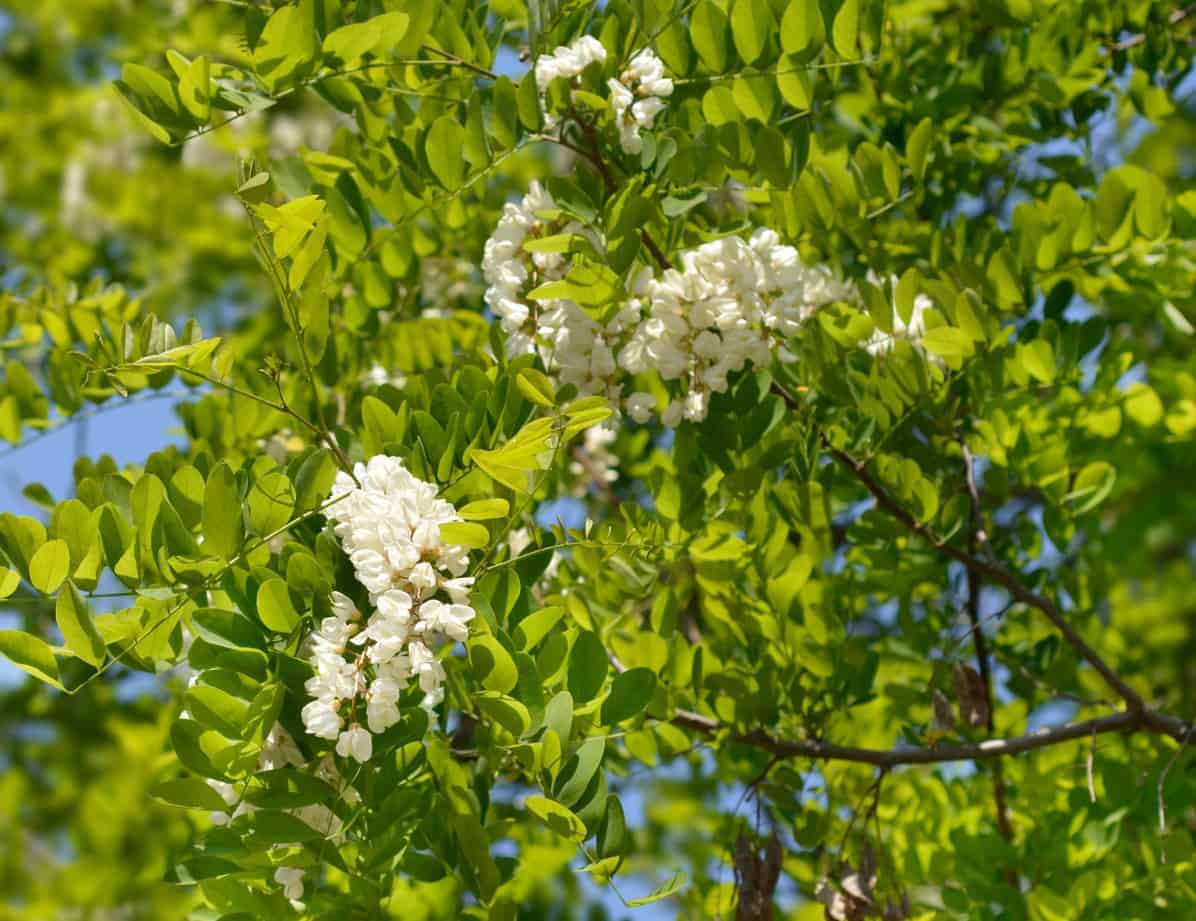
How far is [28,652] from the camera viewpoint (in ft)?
2.89

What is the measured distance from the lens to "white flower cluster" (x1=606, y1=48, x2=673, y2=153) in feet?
3.49

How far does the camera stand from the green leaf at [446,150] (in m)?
1.10

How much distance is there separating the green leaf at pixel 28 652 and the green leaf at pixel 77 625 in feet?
0.09

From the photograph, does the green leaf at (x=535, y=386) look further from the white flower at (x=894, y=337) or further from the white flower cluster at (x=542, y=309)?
the white flower at (x=894, y=337)

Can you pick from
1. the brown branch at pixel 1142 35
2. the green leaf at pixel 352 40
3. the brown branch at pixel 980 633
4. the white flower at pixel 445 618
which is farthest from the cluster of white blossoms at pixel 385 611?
the brown branch at pixel 1142 35

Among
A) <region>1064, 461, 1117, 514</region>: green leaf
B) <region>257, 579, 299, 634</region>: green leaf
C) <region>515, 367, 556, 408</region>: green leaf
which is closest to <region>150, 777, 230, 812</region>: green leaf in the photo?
<region>257, 579, 299, 634</region>: green leaf

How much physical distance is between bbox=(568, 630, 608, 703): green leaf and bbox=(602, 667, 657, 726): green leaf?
12mm

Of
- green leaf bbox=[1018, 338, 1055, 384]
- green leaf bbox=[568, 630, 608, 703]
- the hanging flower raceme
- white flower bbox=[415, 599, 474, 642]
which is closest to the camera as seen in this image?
white flower bbox=[415, 599, 474, 642]

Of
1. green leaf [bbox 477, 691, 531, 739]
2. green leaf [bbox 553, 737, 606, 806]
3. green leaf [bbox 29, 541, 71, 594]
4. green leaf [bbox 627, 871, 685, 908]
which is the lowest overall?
green leaf [bbox 627, 871, 685, 908]

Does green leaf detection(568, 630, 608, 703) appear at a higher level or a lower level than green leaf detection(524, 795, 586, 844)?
higher

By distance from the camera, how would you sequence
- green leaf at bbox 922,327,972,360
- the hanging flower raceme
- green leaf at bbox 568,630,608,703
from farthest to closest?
1. the hanging flower raceme
2. green leaf at bbox 922,327,972,360
3. green leaf at bbox 568,630,608,703

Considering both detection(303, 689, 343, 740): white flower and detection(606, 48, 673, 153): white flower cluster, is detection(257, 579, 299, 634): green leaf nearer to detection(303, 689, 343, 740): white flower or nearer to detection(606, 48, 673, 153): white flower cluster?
detection(303, 689, 343, 740): white flower

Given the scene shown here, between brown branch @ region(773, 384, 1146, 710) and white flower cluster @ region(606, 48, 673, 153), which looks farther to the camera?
brown branch @ region(773, 384, 1146, 710)

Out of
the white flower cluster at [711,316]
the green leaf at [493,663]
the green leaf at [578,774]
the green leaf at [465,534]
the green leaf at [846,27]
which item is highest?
the green leaf at [846,27]
